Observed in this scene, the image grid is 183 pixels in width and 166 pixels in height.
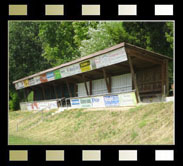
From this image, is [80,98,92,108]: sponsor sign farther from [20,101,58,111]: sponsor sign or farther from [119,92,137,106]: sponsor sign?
[20,101,58,111]: sponsor sign

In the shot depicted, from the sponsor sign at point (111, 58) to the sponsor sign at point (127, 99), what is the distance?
2.02 m

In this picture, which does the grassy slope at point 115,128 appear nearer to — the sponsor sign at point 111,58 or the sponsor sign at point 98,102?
the sponsor sign at point 98,102

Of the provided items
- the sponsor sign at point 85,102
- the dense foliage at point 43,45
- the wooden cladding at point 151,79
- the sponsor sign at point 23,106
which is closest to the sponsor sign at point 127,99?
the wooden cladding at point 151,79

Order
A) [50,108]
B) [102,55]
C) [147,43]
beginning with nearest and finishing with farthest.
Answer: [102,55], [147,43], [50,108]

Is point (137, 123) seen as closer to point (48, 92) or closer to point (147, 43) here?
point (147, 43)

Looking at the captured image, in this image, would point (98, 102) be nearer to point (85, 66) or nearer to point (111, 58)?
point (85, 66)

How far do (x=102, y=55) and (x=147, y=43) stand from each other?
5557 millimetres

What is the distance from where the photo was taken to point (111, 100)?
17.6 meters

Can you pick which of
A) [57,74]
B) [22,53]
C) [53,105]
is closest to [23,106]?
[22,53]

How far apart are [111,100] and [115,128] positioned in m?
4.33

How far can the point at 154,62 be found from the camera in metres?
18.2

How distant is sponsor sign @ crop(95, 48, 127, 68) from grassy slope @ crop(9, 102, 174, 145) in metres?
3.07

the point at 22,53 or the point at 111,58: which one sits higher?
the point at 22,53
